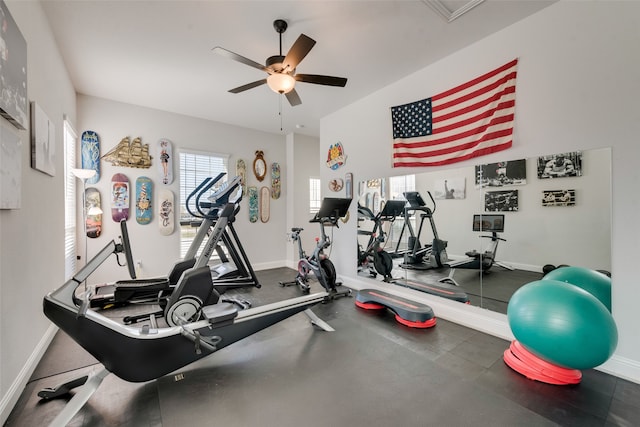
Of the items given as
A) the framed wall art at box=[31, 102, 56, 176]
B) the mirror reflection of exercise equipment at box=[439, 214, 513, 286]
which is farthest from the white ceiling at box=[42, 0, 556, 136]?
the mirror reflection of exercise equipment at box=[439, 214, 513, 286]

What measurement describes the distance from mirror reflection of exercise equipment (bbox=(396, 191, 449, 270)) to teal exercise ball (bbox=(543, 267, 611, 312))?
1.15 metres

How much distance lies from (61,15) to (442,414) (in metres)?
4.71

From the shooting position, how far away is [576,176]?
7.89 feet

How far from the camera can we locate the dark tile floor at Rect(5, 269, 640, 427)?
1749 mm

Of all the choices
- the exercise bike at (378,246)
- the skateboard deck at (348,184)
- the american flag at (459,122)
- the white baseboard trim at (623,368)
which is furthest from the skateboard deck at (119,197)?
the white baseboard trim at (623,368)

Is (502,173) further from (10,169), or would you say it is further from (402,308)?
(10,169)

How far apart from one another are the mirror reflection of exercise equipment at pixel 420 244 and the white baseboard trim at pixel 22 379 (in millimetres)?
3971

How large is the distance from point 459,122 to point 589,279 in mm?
1999

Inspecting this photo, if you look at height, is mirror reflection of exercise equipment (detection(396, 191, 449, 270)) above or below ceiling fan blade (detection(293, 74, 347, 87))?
below

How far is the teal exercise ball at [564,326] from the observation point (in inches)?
72.7

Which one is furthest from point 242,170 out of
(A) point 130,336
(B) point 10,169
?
(A) point 130,336

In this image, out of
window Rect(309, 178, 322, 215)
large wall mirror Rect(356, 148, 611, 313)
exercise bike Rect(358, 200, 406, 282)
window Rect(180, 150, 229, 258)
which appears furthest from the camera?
window Rect(309, 178, 322, 215)

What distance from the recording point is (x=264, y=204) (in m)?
6.14

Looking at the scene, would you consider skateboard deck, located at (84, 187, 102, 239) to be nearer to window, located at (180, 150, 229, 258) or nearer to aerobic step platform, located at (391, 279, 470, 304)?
window, located at (180, 150, 229, 258)
